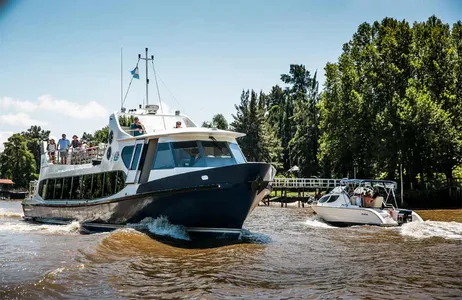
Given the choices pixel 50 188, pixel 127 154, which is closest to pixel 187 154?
pixel 127 154

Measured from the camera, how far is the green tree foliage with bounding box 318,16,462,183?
42.2m

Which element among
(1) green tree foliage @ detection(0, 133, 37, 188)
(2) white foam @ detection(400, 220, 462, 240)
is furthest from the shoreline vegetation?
(1) green tree foliage @ detection(0, 133, 37, 188)

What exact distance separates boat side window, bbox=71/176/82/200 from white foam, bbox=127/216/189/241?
579cm

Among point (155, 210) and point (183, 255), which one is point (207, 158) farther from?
point (183, 255)

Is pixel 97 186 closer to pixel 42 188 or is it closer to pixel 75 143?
pixel 75 143

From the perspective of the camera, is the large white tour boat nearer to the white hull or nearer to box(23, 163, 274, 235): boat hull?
box(23, 163, 274, 235): boat hull

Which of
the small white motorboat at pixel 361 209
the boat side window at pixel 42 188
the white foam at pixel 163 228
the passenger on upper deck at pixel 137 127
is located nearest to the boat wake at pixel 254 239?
the white foam at pixel 163 228

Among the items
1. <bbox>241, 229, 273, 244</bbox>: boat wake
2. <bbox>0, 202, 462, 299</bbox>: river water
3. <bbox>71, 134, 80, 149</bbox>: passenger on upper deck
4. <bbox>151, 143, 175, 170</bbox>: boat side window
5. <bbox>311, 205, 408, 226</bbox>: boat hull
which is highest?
<bbox>71, 134, 80, 149</bbox>: passenger on upper deck

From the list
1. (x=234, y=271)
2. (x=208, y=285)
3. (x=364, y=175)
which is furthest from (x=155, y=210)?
(x=364, y=175)

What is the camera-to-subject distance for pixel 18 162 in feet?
300

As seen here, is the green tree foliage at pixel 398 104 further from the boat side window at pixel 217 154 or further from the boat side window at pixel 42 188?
the boat side window at pixel 217 154

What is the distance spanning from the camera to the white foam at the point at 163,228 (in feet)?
49.7

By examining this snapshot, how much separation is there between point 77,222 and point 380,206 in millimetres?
14660

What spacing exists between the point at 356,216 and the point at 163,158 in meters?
11.9
